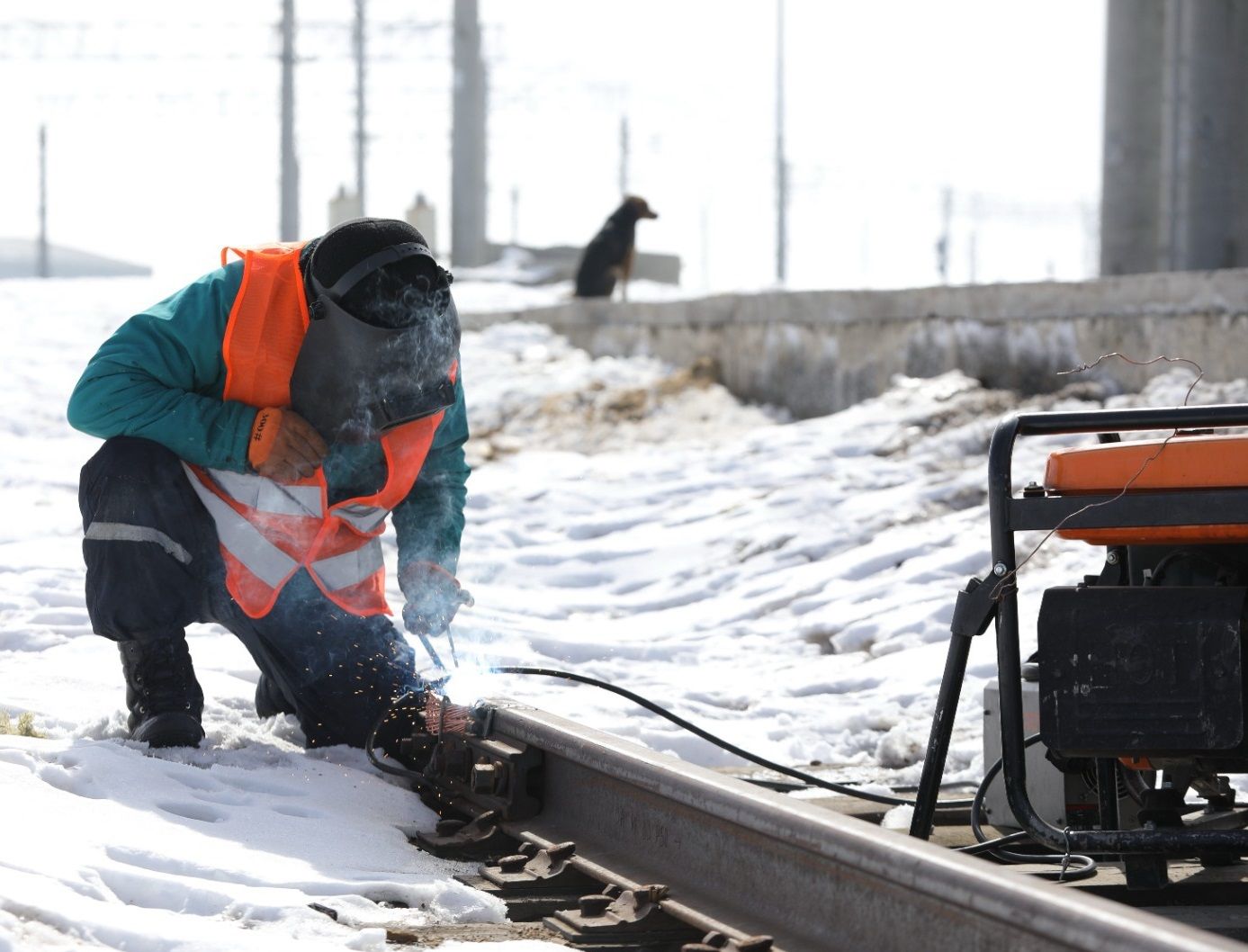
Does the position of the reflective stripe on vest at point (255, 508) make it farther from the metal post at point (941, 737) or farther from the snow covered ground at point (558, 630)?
the metal post at point (941, 737)

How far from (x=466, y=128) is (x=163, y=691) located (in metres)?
22.6

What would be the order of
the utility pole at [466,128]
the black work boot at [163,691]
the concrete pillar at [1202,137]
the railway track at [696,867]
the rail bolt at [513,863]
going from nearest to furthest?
the railway track at [696,867] < the rail bolt at [513,863] < the black work boot at [163,691] < the concrete pillar at [1202,137] < the utility pole at [466,128]

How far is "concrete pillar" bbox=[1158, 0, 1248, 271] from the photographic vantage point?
14297mm

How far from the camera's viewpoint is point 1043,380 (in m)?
9.16

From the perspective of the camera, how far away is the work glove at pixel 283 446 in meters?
3.62

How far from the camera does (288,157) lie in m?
24.0

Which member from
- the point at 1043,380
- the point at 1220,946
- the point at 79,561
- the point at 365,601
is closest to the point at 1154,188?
the point at 1043,380

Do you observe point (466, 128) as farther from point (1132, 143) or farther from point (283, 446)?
point (283, 446)

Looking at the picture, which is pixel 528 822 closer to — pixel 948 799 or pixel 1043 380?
pixel 948 799

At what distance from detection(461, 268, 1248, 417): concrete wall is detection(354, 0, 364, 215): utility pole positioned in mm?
15961

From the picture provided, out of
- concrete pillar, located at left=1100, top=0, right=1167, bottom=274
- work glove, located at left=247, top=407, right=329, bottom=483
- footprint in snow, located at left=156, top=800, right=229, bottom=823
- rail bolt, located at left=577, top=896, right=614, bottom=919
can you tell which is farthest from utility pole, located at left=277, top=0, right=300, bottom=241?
rail bolt, located at left=577, top=896, right=614, bottom=919

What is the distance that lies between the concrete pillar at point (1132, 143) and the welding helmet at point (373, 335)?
13.7 metres

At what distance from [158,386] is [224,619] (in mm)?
590

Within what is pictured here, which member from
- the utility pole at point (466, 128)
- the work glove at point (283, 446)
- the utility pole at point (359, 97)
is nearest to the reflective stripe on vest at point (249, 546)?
the work glove at point (283, 446)
